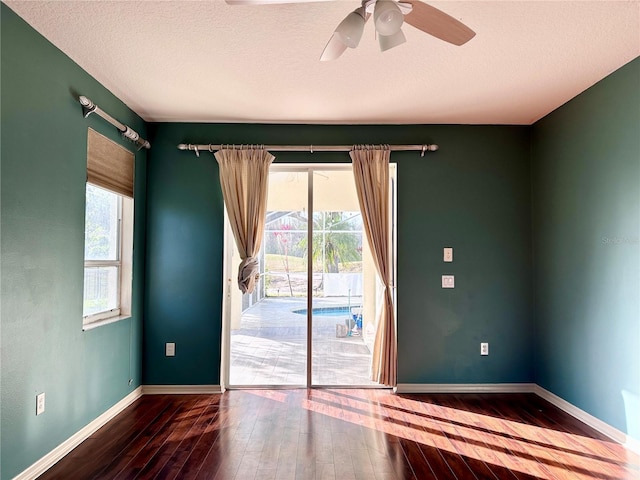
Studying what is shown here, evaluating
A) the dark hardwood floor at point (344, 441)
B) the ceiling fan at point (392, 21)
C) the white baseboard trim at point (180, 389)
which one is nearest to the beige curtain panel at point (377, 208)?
the dark hardwood floor at point (344, 441)

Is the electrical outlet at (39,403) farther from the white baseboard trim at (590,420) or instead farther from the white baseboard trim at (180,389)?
the white baseboard trim at (590,420)

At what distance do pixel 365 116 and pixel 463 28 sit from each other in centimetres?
191

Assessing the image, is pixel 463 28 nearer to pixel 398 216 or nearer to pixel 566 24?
pixel 566 24

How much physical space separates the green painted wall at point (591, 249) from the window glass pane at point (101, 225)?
3.73 meters

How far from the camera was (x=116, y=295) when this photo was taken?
3535mm

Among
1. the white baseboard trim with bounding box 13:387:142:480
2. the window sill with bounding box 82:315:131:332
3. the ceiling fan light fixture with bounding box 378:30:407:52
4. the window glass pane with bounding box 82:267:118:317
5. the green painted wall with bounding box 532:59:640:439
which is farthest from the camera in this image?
the window glass pane with bounding box 82:267:118:317

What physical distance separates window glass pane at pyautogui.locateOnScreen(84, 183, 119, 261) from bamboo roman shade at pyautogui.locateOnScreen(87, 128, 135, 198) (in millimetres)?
73

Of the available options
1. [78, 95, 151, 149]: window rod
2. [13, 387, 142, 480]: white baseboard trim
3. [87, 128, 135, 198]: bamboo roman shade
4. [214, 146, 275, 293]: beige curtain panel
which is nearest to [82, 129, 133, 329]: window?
[87, 128, 135, 198]: bamboo roman shade

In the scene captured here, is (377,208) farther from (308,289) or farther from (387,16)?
(387,16)

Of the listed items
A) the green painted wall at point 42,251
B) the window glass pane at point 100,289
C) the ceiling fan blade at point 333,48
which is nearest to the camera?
the ceiling fan blade at point 333,48

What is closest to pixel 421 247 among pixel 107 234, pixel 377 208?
pixel 377 208

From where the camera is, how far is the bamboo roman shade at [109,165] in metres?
2.97

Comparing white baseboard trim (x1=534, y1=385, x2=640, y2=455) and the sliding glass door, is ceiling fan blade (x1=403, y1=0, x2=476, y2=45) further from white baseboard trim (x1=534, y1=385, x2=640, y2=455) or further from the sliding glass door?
white baseboard trim (x1=534, y1=385, x2=640, y2=455)

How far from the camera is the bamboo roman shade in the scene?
9.76ft
